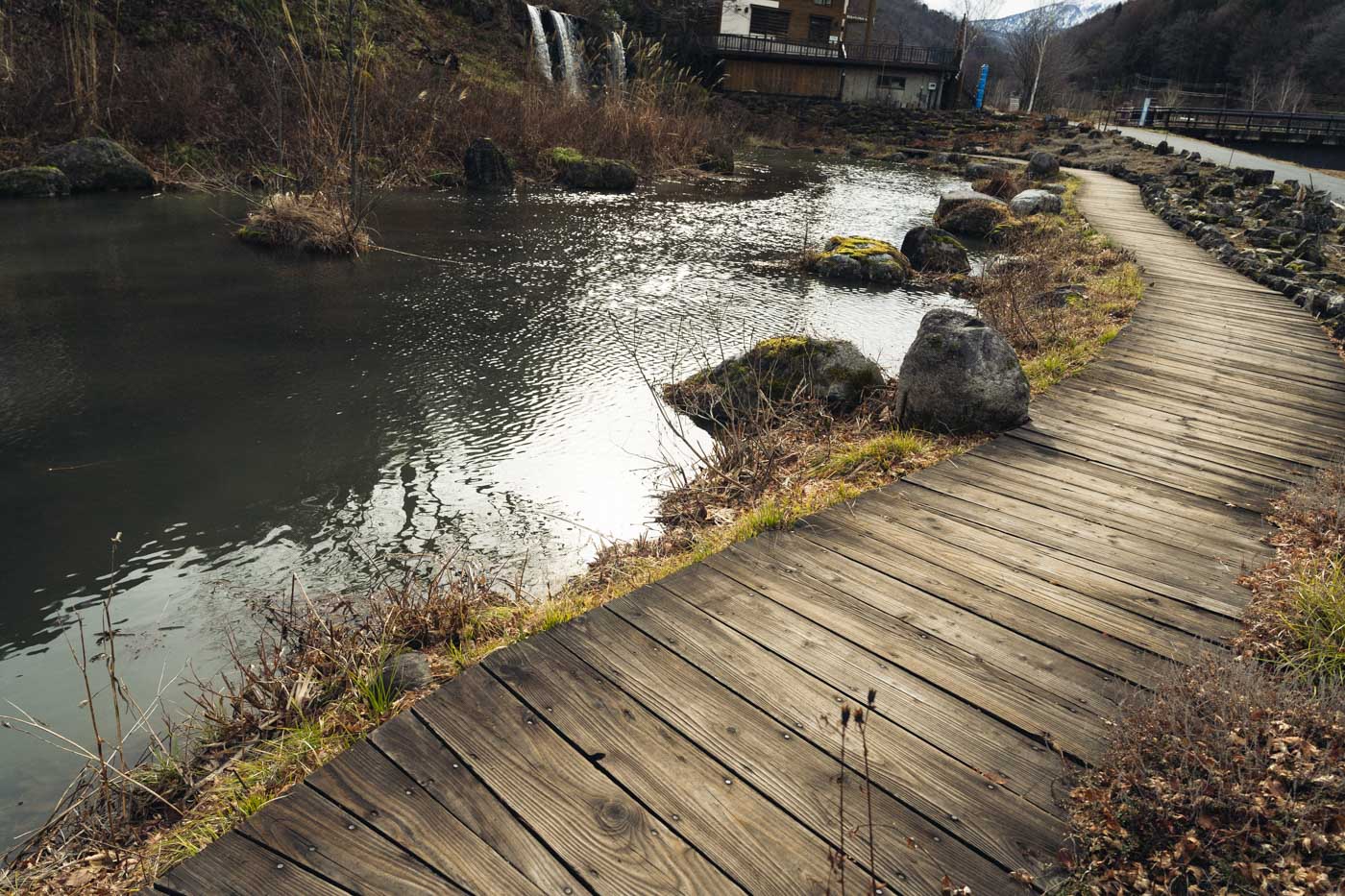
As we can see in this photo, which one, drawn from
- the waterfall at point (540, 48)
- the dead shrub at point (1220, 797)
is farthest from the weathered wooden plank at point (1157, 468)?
the waterfall at point (540, 48)

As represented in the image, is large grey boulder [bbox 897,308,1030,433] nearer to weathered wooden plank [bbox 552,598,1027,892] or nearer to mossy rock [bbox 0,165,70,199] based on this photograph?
weathered wooden plank [bbox 552,598,1027,892]

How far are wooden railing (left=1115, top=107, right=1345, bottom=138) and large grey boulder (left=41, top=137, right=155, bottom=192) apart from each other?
3326cm

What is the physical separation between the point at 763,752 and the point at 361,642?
1.64 meters

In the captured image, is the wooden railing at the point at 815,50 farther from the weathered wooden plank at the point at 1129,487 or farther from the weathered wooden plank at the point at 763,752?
the weathered wooden plank at the point at 763,752

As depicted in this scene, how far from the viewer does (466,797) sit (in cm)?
209

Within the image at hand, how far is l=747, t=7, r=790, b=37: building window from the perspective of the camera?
42.8 m

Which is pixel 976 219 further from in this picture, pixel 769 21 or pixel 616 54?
pixel 769 21

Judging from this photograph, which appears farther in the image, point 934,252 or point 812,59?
point 812,59

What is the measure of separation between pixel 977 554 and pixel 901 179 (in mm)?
21366

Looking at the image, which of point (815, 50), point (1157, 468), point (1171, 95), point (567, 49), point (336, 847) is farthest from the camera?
point (1171, 95)

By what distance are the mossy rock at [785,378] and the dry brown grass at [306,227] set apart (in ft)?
20.4

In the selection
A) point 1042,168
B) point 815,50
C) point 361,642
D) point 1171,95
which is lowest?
point 361,642

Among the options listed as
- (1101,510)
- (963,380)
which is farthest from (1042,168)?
(1101,510)

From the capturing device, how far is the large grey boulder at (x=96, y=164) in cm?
1268
